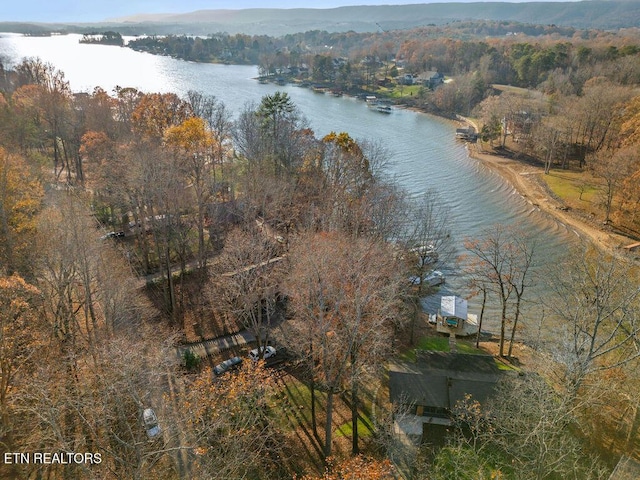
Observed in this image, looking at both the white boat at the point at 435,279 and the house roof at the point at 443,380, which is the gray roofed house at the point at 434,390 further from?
the white boat at the point at 435,279

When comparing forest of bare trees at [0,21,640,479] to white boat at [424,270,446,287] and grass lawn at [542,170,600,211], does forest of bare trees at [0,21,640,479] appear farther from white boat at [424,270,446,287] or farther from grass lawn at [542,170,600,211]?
grass lawn at [542,170,600,211]

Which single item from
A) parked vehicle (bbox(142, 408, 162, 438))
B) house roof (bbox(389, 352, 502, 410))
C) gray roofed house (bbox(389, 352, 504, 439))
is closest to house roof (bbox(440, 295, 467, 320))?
house roof (bbox(389, 352, 502, 410))

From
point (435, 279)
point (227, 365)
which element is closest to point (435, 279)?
point (435, 279)

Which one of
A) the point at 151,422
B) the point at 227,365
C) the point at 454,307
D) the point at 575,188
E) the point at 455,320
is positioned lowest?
the point at 455,320

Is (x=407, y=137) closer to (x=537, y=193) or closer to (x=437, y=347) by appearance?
(x=537, y=193)

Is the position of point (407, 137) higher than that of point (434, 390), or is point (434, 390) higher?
point (407, 137)

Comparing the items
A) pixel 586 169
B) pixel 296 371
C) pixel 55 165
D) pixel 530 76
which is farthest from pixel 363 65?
pixel 296 371

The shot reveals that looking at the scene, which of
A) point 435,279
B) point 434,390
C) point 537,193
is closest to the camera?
point 434,390
